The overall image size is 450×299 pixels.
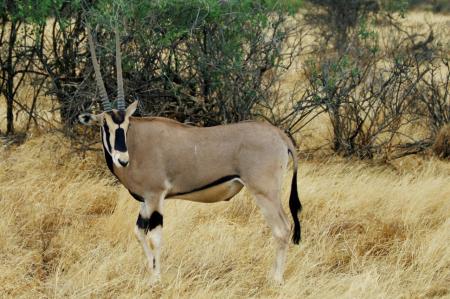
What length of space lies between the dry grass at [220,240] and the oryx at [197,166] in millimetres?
337

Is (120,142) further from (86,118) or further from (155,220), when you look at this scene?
(155,220)

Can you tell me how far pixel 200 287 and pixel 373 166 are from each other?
13.1 feet

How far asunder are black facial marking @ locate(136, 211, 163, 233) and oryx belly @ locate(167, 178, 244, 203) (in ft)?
0.61

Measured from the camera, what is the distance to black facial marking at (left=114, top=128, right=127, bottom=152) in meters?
5.05

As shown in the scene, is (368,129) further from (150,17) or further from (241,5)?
(150,17)

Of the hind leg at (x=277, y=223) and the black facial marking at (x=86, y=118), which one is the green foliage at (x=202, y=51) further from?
the hind leg at (x=277, y=223)

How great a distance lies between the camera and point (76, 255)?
5.84 m

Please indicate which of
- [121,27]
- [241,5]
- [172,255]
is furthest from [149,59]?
[172,255]

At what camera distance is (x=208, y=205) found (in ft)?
22.6

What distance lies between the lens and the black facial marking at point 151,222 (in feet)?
17.4

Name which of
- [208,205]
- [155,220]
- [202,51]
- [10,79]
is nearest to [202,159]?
[155,220]

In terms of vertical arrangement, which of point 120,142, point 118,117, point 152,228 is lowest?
point 152,228

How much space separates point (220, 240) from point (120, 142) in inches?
54.6

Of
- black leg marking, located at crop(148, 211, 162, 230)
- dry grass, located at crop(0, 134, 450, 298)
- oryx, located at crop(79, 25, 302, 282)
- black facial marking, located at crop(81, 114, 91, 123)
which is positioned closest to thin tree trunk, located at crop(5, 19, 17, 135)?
dry grass, located at crop(0, 134, 450, 298)
